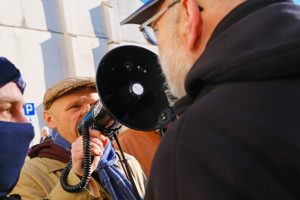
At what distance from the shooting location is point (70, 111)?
2.09m

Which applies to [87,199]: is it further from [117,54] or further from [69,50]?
[69,50]

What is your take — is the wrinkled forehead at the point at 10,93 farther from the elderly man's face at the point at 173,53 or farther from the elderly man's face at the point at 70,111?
the elderly man's face at the point at 173,53

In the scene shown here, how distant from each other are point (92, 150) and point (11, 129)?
361 mm

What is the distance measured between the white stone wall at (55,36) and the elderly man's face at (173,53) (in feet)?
23.6

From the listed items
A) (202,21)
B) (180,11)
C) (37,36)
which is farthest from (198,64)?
(37,36)

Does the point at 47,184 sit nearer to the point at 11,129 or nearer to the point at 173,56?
the point at 11,129

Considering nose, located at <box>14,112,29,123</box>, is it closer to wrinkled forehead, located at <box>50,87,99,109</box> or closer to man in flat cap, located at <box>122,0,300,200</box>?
wrinkled forehead, located at <box>50,87,99,109</box>

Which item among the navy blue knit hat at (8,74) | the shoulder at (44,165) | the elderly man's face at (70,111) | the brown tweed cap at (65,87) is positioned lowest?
the shoulder at (44,165)

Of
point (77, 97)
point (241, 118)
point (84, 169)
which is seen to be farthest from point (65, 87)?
point (241, 118)

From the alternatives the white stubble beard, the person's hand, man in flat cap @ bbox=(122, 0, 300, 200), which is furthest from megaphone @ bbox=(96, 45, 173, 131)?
man in flat cap @ bbox=(122, 0, 300, 200)

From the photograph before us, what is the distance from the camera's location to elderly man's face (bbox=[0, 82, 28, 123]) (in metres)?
1.55

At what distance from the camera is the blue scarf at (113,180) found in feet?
6.29

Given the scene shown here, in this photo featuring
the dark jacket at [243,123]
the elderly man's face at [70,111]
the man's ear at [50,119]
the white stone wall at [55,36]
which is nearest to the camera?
the dark jacket at [243,123]

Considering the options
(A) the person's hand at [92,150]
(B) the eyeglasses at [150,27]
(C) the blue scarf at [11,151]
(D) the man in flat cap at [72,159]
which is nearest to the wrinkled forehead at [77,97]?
(D) the man in flat cap at [72,159]
